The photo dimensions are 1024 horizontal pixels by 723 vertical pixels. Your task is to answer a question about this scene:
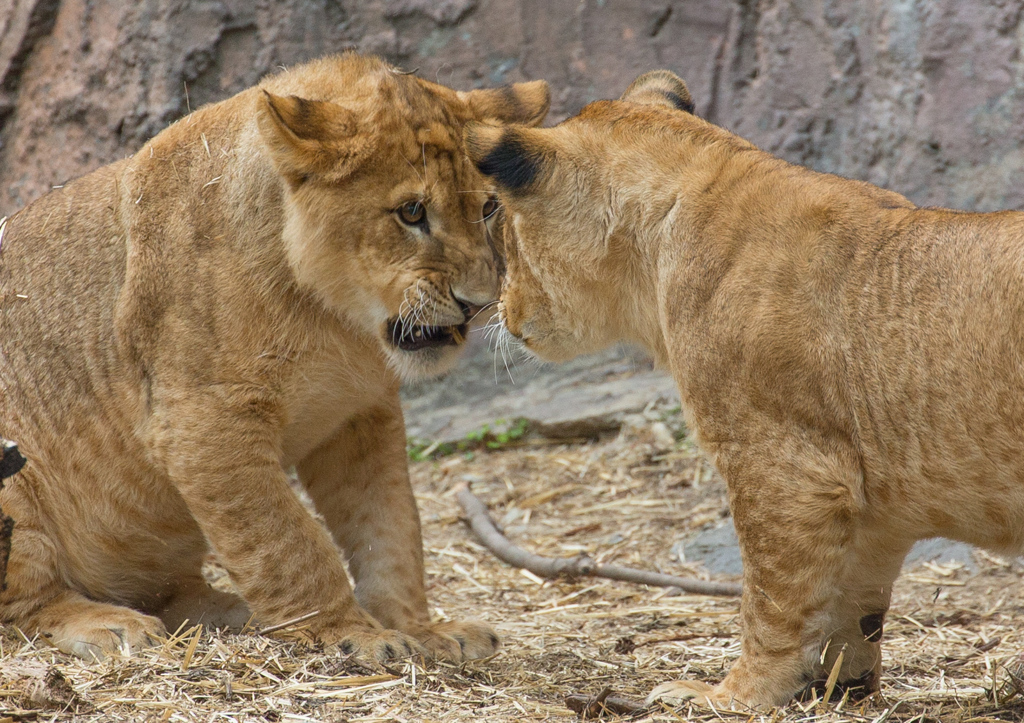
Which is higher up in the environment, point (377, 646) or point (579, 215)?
point (579, 215)

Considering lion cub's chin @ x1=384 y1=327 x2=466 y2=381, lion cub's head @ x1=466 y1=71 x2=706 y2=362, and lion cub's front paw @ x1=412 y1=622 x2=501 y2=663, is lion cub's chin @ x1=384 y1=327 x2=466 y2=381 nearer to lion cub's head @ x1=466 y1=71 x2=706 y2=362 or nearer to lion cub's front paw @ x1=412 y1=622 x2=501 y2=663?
lion cub's head @ x1=466 y1=71 x2=706 y2=362

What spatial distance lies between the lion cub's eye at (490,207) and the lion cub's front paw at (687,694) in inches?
69.8

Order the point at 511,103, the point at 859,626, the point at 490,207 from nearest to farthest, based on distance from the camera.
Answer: the point at 859,626
the point at 490,207
the point at 511,103

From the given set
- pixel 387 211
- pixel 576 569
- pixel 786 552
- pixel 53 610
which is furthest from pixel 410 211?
pixel 576 569

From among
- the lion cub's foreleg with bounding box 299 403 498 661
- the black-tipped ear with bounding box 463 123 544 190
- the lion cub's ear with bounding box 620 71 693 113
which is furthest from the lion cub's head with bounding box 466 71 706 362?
the lion cub's foreleg with bounding box 299 403 498 661

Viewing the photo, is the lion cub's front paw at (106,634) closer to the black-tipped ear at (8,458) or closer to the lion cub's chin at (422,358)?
the black-tipped ear at (8,458)

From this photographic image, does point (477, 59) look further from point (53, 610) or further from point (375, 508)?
point (53, 610)

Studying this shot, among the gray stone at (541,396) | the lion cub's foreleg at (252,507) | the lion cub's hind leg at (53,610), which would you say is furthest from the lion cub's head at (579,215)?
the gray stone at (541,396)

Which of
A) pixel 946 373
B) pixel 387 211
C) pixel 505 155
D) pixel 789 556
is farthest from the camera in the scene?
pixel 387 211

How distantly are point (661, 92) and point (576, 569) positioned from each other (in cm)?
228

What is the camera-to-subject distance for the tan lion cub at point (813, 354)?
10.2 ft

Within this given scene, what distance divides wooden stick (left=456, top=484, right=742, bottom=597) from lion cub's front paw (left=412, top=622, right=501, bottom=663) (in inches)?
40.5

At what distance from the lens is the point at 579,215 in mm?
3812

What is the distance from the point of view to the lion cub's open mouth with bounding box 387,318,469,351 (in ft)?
13.6
